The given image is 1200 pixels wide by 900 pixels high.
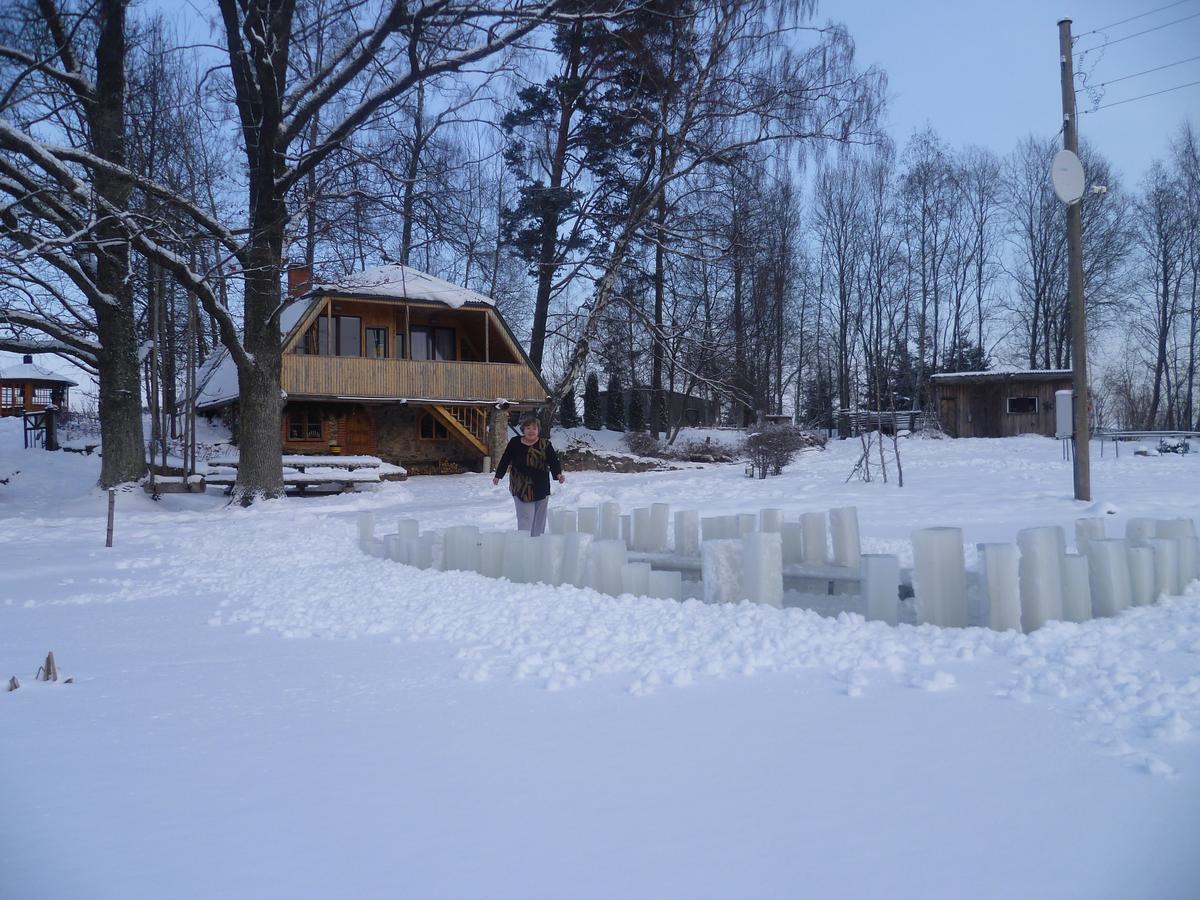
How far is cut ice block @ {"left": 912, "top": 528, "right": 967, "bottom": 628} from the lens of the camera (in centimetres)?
513

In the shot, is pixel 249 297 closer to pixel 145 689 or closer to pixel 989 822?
pixel 145 689

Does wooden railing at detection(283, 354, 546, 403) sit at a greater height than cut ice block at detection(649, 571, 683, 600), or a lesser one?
greater

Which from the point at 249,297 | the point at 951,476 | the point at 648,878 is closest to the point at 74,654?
the point at 648,878

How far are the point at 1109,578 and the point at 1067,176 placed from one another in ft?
26.2

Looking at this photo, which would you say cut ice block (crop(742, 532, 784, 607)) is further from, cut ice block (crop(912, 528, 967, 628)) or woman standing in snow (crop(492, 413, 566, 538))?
woman standing in snow (crop(492, 413, 566, 538))

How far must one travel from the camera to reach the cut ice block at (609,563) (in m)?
6.56

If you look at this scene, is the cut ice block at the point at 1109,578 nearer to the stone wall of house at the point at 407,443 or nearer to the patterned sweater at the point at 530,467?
the patterned sweater at the point at 530,467

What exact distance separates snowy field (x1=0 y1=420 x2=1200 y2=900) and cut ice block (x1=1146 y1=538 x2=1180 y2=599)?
0.46ft

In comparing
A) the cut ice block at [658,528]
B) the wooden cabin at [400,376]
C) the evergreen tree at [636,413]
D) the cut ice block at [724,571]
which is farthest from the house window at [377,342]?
the cut ice block at [724,571]

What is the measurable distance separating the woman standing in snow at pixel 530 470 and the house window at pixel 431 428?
20749mm

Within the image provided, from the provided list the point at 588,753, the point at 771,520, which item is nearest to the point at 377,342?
the point at 771,520

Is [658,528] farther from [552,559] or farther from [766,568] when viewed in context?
[766,568]

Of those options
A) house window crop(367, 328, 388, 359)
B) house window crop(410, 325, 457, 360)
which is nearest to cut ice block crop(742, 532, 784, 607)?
house window crop(367, 328, 388, 359)

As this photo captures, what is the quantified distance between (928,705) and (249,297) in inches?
615
